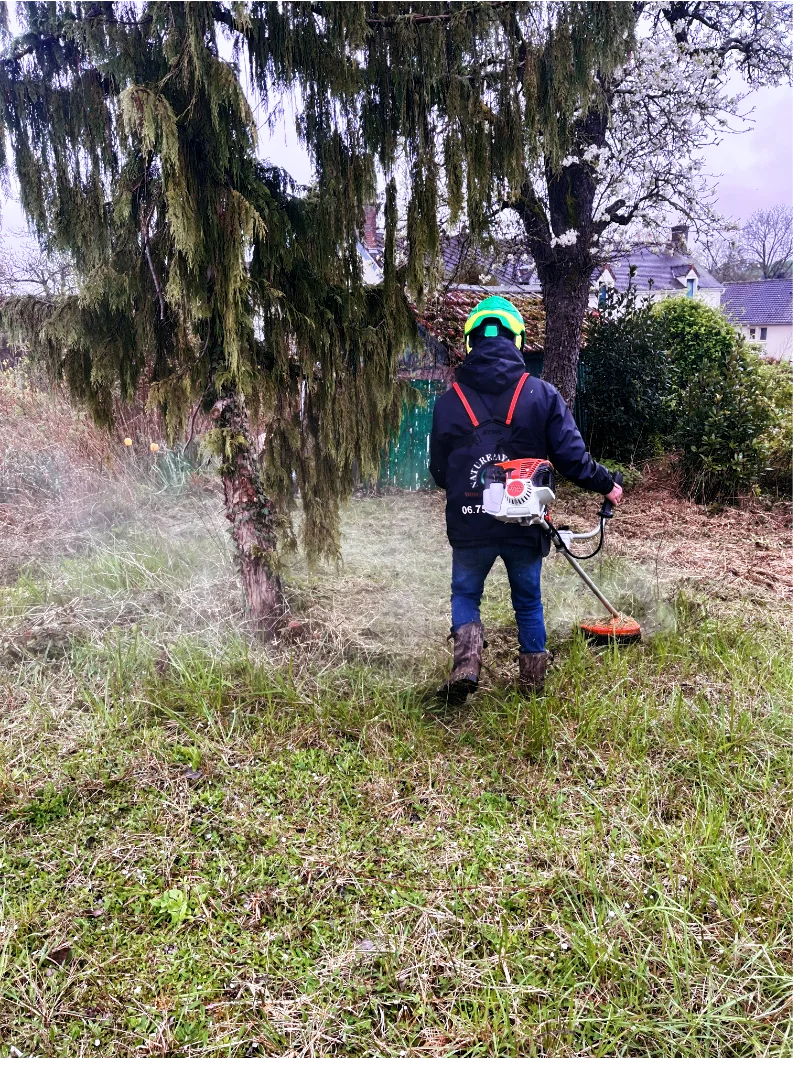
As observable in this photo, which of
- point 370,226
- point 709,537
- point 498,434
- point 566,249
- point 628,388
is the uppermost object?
point 566,249

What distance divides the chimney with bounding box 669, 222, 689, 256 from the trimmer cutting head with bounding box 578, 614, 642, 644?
284 inches

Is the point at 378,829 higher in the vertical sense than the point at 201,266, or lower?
lower

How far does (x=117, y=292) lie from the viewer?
328 cm

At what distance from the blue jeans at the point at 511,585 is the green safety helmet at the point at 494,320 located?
103cm

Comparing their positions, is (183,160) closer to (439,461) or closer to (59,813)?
(439,461)

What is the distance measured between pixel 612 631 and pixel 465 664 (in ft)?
3.50

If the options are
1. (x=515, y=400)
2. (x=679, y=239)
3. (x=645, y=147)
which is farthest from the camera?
(x=679, y=239)

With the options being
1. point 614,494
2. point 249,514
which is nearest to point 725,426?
point 614,494

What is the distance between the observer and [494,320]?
3.22 m

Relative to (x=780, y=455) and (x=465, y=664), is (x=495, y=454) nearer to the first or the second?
(x=465, y=664)

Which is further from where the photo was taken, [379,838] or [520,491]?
[520,491]

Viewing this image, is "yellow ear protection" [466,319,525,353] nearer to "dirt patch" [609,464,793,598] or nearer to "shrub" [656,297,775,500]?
"dirt patch" [609,464,793,598]

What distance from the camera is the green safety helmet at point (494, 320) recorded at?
10.5 ft

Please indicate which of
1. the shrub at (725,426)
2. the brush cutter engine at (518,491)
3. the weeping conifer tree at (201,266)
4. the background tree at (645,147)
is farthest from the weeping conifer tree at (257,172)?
the shrub at (725,426)
